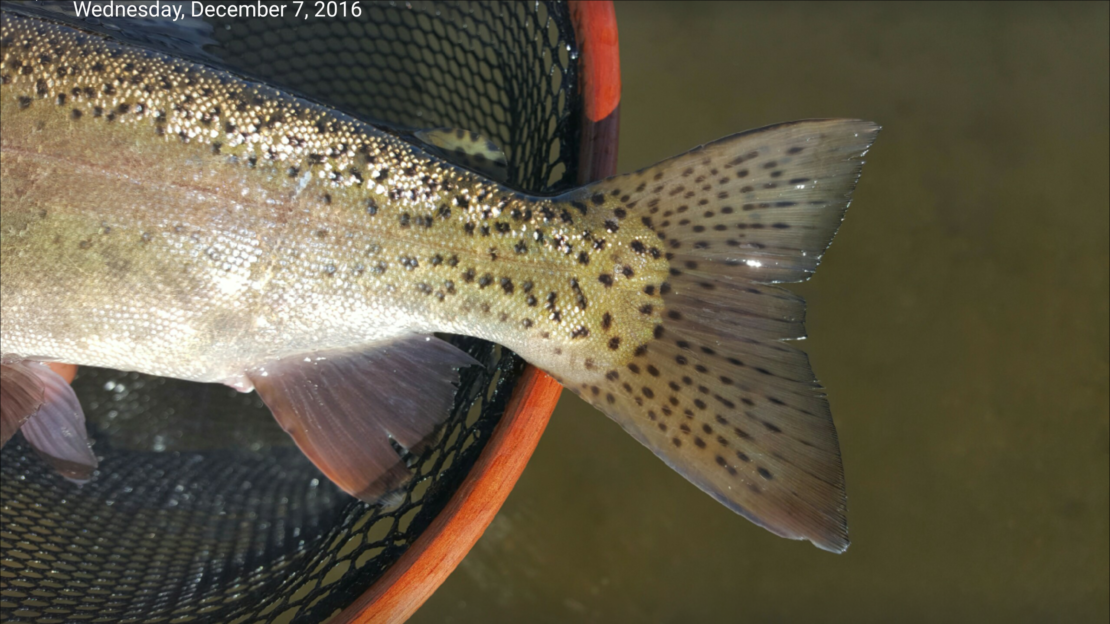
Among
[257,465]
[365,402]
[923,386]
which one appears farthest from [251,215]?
[923,386]

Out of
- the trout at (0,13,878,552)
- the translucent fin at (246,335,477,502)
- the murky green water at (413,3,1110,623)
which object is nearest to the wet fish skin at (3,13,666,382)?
the trout at (0,13,878,552)

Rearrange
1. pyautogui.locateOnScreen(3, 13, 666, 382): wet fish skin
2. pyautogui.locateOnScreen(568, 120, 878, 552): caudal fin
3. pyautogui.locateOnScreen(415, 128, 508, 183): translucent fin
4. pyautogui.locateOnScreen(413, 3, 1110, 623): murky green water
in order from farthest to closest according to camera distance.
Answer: pyautogui.locateOnScreen(413, 3, 1110, 623): murky green water, pyautogui.locateOnScreen(415, 128, 508, 183): translucent fin, pyautogui.locateOnScreen(3, 13, 666, 382): wet fish skin, pyautogui.locateOnScreen(568, 120, 878, 552): caudal fin

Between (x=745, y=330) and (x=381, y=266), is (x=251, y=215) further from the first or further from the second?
(x=745, y=330)

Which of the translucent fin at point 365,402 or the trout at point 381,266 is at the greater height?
the trout at point 381,266

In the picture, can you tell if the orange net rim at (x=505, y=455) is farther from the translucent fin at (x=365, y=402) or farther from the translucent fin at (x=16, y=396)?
the translucent fin at (x=16, y=396)

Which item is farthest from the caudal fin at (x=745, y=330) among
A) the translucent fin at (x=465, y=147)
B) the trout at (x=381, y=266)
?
the translucent fin at (x=465, y=147)

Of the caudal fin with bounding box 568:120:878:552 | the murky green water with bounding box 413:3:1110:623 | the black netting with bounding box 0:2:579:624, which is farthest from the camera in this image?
the murky green water with bounding box 413:3:1110:623

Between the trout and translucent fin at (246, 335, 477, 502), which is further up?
the trout

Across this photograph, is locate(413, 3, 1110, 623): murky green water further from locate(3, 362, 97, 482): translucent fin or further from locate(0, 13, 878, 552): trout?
locate(3, 362, 97, 482): translucent fin
